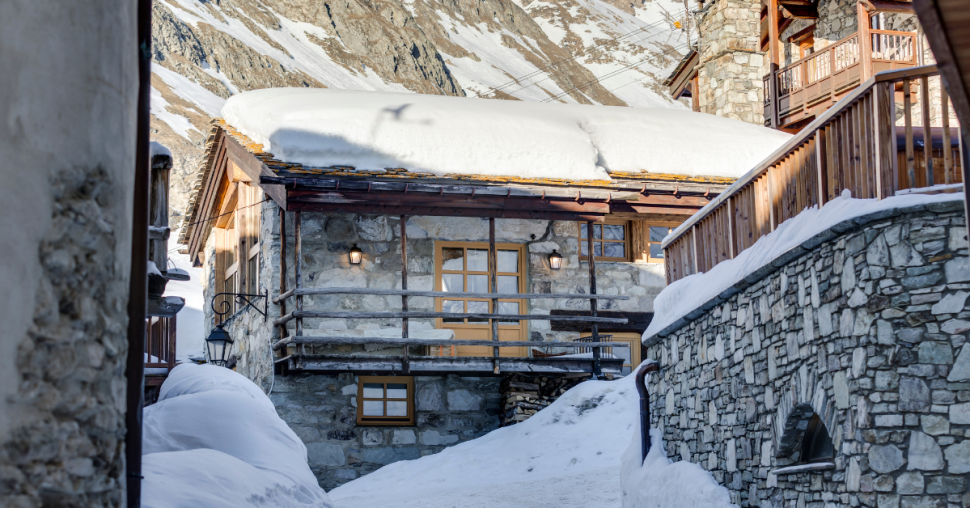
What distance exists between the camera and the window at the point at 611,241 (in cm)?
1524

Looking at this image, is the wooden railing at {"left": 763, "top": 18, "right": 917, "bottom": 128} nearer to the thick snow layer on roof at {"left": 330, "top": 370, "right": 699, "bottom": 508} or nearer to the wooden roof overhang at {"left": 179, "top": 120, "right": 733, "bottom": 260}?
the wooden roof overhang at {"left": 179, "top": 120, "right": 733, "bottom": 260}

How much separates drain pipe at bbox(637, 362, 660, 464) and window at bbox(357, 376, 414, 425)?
4421 millimetres

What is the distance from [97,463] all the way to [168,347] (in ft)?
29.3

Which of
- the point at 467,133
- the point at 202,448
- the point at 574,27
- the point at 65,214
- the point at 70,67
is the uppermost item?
the point at 574,27

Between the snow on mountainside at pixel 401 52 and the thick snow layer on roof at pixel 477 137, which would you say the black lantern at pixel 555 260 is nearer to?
the thick snow layer on roof at pixel 477 137

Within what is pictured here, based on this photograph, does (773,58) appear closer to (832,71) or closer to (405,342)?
(832,71)

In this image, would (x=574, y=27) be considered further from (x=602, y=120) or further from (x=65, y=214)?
(x=65, y=214)

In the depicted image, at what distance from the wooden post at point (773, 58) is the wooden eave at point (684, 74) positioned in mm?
2844

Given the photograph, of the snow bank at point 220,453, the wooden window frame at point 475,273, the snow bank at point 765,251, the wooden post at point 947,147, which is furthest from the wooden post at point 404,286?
the wooden post at point 947,147

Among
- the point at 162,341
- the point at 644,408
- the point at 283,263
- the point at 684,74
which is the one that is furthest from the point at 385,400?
the point at 684,74

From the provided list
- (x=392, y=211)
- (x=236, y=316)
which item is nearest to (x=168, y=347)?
(x=392, y=211)

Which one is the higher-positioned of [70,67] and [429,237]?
[429,237]

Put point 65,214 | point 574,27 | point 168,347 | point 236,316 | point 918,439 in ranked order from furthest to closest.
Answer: point 574,27 → point 236,316 → point 168,347 → point 918,439 → point 65,214

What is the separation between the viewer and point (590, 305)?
571 inches
